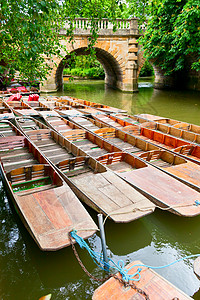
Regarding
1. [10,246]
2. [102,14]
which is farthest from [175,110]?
[10,246]

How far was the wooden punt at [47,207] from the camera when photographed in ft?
9.85

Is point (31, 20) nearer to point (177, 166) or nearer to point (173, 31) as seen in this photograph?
point (177, 166)

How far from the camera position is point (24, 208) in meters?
3.43

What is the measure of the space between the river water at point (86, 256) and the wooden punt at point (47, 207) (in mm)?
531

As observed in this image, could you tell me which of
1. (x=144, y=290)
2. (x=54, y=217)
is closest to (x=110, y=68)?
(x=54, y=217)

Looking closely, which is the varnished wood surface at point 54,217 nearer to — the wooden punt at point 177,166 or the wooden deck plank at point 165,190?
the wooden deck plank at point 165,190

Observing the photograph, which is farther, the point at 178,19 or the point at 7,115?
the point at 178,19

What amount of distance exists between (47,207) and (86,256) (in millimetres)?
920

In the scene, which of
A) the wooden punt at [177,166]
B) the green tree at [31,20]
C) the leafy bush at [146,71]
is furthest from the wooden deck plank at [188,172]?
the leafy bush at [146,71]

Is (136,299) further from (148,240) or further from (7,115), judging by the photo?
(7,115)

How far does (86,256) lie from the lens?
3420 mm

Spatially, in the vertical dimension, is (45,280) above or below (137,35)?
below

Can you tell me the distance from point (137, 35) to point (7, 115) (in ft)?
41.3

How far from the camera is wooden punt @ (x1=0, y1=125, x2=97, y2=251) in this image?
3.00m
